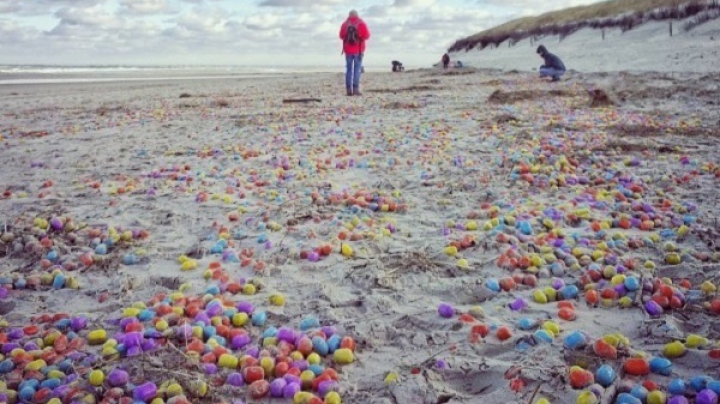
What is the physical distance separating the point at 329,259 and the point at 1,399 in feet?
6.82

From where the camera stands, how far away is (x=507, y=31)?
1914 inches

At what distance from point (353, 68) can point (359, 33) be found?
2014 mm

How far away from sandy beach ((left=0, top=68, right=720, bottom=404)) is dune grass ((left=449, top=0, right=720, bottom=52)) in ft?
66.0

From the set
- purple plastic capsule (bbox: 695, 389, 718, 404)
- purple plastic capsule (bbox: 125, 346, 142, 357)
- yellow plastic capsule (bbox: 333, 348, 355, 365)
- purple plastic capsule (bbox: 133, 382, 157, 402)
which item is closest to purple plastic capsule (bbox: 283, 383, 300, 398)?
yellow plastic capsule (bbox: 333, 348, 355, 365)

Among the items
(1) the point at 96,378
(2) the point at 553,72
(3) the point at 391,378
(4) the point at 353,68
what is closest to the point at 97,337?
(1) the point at 96,378

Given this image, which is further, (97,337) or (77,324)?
(77,324)

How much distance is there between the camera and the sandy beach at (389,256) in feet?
7.96

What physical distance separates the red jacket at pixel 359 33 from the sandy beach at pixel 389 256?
23.9 feet

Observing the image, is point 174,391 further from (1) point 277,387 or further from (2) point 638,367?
(2) point 638,367

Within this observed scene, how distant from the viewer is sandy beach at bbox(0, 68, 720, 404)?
7.96 feet

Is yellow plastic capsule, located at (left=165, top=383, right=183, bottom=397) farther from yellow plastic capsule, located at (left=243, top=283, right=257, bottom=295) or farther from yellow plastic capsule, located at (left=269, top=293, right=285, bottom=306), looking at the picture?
yellow plastic capsule, located at (left=243, top=283, right=257, bottom=295)

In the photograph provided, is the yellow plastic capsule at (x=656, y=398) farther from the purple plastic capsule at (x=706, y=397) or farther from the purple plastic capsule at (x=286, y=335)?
the purple plastic capsule at (x=286, y=335)

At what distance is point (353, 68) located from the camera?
53.7ft

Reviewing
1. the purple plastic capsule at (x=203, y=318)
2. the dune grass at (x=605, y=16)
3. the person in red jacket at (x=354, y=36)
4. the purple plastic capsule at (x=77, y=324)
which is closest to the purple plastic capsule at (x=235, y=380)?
the purple plastic capsule at (x=203, y=318)
